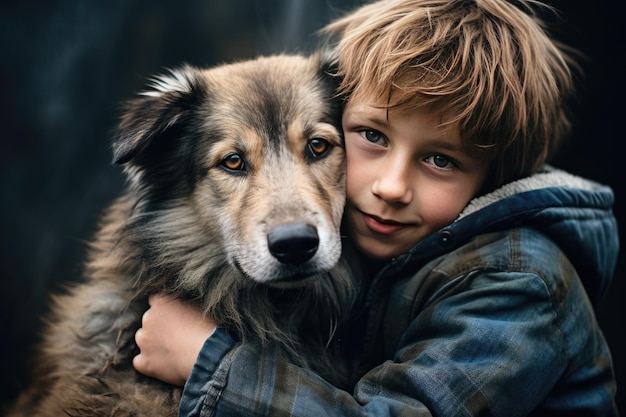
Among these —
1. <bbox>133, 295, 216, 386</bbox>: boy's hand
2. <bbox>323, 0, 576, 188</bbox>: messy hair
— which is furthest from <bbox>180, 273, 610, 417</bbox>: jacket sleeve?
<bbox>323, 0, 576, 188</bbox>: messy hair

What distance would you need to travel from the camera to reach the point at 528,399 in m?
1.91

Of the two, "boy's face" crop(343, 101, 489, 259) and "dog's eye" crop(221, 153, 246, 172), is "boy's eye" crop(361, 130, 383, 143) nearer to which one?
"boy's face" crop(343, 101, 489, 259)

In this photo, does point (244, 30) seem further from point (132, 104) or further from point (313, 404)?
point (313, 404)

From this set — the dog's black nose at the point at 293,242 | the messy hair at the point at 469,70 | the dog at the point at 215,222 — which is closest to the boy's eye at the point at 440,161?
the messy hair at the point at 469,70

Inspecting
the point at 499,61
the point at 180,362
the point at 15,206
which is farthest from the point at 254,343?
the point at 15,206

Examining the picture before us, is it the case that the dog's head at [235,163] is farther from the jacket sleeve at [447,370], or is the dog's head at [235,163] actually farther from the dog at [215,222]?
the jacket sleeve at [447,370]

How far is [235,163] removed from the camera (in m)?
2.38

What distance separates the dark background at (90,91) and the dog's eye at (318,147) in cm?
119

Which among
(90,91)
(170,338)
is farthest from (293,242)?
(90,91)

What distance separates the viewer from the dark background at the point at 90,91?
2.88 meters

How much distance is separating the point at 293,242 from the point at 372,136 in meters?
0.60

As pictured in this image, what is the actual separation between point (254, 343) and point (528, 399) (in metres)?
1.02

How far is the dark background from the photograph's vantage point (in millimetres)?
2877

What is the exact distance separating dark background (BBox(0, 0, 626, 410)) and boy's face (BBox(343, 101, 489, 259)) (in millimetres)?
1380
